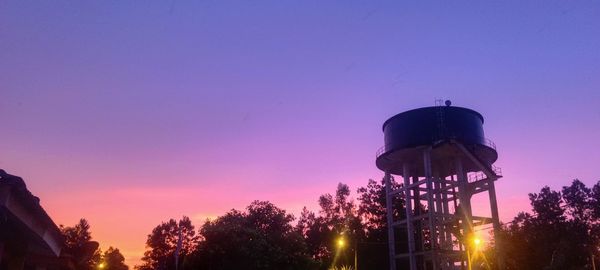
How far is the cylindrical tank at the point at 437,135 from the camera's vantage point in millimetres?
39938

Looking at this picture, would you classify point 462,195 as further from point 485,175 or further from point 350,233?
point 350,233

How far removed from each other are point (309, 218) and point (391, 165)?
3004 centimetres

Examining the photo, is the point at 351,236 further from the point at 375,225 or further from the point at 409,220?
the point at 409,220

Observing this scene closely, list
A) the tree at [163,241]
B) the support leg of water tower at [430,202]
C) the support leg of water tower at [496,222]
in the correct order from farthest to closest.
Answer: the tree at [163,241], the support leg of water tower at [430,202], the support leg of water tower at [496,222]

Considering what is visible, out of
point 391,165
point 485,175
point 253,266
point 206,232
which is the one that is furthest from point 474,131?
point 206,232

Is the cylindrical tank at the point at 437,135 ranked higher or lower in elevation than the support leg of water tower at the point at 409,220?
higher

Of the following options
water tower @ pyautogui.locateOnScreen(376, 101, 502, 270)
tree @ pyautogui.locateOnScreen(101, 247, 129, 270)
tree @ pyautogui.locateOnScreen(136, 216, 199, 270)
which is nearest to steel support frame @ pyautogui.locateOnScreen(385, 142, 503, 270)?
water tower @ pyautogui.locateOnScreen(376, 101, 502, 270)

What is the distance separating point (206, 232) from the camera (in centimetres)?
5412

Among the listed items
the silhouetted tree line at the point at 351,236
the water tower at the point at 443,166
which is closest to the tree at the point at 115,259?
the silhouetted tree line at the point at 351,236

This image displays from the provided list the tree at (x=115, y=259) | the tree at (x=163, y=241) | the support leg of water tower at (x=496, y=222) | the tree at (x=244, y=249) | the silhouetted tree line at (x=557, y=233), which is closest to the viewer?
the support leg of water tower at (x=496, y=222)

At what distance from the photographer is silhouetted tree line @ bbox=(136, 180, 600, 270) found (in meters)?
53.0

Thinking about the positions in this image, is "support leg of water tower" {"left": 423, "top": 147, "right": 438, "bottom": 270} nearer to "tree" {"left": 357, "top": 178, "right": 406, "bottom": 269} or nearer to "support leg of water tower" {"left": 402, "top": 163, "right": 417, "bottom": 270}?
"support leg of water tower" {"left": 402, "top": 163, "right": 417, "bottom": 270}

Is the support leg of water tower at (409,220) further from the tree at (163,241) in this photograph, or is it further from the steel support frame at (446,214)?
the tree at (163,241)

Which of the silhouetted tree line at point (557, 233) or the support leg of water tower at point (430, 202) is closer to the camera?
the support leg of water tower at point (430, 202)
